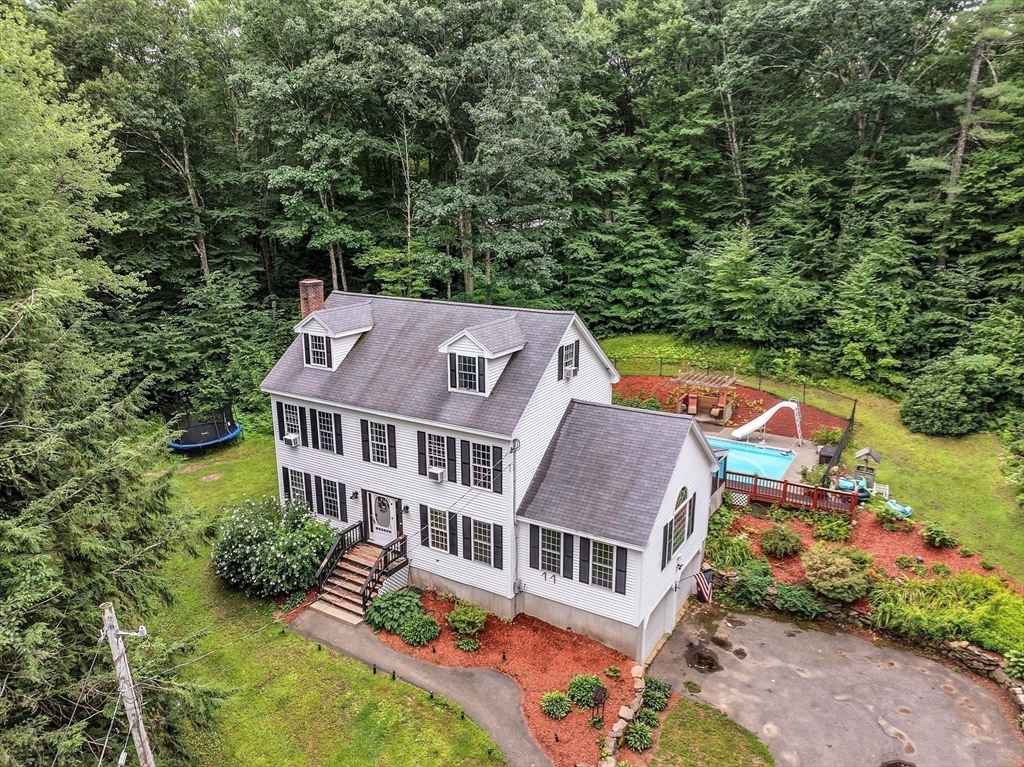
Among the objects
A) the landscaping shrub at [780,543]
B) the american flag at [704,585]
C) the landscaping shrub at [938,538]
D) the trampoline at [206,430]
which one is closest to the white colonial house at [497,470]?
the american flag at [704,585]

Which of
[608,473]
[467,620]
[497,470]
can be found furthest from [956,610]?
[467,620]

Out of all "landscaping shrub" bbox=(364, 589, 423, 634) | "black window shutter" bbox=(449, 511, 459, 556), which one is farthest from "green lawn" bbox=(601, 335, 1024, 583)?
"landscaping shrub" bbox=(364, 589, 423, 634)

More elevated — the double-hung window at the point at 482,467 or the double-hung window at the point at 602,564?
the double-hung window at the point at 482,467

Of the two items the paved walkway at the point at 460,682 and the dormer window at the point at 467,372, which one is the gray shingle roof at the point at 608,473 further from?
the paved walkway at the point at 460,682

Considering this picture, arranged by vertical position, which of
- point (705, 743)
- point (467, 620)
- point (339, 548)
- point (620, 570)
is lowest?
point (705, 743)

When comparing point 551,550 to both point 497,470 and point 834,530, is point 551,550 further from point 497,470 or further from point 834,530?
point 834,530

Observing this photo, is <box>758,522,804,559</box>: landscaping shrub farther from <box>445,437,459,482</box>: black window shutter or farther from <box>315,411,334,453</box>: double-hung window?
<box>315,411,334,453</box>: double-hung window

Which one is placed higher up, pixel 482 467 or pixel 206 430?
pixel 482 467

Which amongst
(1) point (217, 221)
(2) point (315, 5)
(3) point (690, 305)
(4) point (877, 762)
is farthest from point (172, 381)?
(4) point (877, 762)
